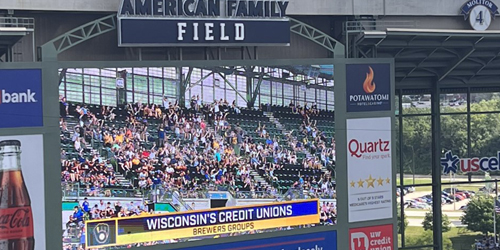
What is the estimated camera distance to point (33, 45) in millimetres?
28578

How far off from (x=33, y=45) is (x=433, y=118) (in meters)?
18.7

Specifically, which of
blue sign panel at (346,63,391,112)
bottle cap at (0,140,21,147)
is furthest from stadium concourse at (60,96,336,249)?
bottle cap at (0,140,21,147)

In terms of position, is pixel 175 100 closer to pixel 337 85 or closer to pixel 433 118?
pixel 337 85

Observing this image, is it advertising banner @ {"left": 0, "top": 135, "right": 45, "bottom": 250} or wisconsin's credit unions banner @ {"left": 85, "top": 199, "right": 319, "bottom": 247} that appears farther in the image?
wisconsin's credit unions banner @ {"left": 85, "top": 199, "right": 319, "bottom": 247}

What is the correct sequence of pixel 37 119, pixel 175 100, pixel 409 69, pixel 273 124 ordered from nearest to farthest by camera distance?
pixel 37 119, pixel 175 100, pixel 273 124, pixel 409 69

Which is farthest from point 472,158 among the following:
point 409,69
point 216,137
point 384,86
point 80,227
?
point 80,227

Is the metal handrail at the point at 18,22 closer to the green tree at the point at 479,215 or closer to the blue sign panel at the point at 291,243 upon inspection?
the blue sign panel at the point at 291,243

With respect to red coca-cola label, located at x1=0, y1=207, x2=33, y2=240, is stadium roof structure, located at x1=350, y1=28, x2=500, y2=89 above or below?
above

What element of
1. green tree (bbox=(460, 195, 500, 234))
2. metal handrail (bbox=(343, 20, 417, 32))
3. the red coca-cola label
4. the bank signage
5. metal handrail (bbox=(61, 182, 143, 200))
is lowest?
green tree (bbox=(460, 195, 500, 234))

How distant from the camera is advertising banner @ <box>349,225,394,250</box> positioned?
3316cm

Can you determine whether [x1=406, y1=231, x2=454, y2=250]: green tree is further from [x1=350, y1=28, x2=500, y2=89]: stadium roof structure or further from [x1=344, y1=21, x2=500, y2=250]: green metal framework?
[x1=350, y1=28, x2=500, y2=89]: stadium roof structure

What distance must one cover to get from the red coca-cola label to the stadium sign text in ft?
64.7

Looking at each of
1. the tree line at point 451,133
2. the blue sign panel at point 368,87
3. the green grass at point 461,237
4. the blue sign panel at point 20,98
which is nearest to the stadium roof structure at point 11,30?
the blue sign panel at point 20,98

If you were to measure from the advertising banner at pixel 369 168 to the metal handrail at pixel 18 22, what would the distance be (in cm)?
1148
